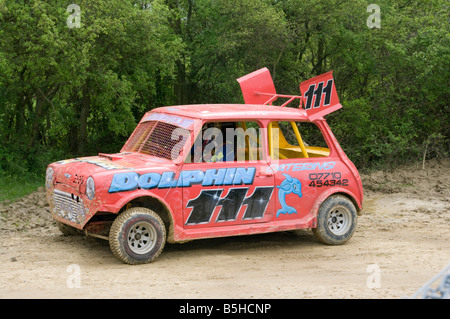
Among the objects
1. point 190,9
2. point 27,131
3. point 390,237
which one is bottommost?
point 390,237

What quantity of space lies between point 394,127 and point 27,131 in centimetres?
1062

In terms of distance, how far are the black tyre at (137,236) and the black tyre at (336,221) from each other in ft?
7.88

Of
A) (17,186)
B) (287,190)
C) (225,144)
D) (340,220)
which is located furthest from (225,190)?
(17,186)

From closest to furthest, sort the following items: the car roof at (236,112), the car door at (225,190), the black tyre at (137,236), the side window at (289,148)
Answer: the black tyre at (137,236) < the car door at (225,190) < the car roof at (236,112) < the side window at (289,148)

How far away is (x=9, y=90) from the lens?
17625mm

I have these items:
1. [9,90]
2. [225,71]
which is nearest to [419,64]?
[225,71]

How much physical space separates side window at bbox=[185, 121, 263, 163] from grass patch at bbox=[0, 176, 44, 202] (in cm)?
562

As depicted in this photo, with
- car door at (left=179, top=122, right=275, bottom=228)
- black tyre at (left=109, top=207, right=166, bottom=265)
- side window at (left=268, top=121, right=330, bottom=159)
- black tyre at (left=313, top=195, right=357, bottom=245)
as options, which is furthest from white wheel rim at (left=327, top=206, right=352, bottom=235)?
black tyre at (left=109, top=207, right=166, bottom=265)

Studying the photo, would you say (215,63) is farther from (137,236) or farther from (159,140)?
(137,236)

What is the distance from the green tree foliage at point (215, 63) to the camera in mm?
16484

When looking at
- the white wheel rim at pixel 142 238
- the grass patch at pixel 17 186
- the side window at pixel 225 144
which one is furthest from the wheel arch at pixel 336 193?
the grass patch at pixel 17 186

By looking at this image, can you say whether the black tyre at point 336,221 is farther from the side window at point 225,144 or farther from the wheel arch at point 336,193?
the side window at point 225,144

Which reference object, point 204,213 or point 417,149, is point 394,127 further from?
point 204,213

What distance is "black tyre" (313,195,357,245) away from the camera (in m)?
9.53
